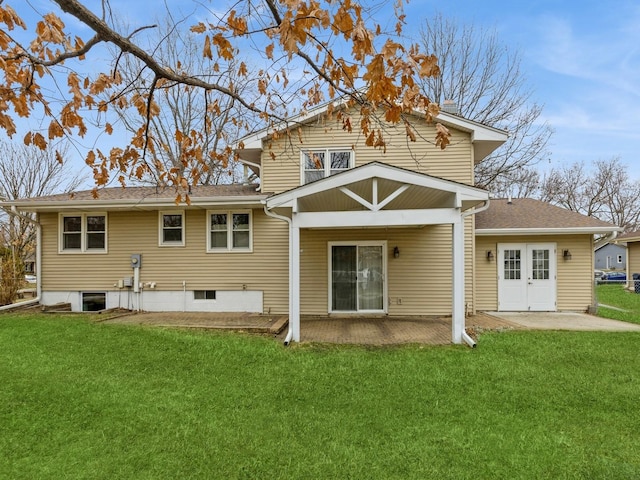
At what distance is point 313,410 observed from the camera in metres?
4.31

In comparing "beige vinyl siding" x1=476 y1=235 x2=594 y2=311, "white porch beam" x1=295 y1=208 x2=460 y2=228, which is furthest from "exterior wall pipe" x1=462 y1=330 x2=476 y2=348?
"beige vinyl siding" x1=476 y1=235 x2=594 y2=311

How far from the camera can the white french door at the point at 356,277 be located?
10.4 metres

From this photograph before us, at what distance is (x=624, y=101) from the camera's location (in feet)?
54.4

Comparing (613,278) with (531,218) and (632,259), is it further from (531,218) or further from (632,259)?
(531,218)

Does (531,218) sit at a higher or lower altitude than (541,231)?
higher

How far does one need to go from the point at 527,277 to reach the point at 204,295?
9769 mm

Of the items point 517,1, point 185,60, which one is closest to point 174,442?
point 517,1

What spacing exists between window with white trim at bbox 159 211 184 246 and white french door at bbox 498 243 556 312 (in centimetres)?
969

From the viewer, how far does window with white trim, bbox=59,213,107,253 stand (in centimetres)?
1095

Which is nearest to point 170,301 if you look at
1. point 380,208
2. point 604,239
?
point 380,208

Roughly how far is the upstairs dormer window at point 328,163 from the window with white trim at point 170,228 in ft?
12.8

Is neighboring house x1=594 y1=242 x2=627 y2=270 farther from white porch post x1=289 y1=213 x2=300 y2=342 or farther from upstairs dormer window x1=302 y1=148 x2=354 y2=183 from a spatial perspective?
white porch post x1=289 y1=213 x2=300 y2=342

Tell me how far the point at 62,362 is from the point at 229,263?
200 inches

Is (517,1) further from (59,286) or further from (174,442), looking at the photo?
(59,286)
